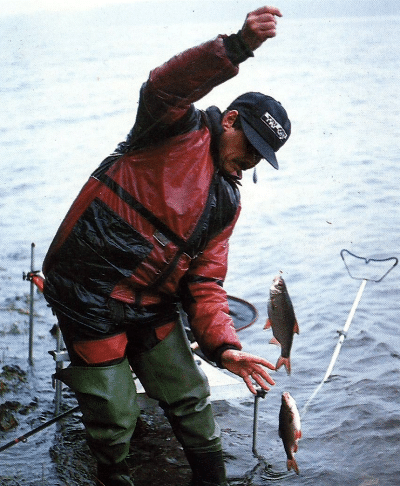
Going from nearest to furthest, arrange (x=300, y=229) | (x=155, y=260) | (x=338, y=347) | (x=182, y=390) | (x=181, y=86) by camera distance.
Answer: (x=181, y=86) < (x=155, y=260) < (x=182, y=390) < (x=338, y=347) < (x=300, y=229)

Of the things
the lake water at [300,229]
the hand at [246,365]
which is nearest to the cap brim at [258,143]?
the hand at [246,365]

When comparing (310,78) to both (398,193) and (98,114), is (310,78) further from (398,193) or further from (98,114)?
(398,193)

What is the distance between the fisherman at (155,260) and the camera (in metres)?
3.53

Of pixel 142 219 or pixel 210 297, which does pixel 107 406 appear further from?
pixel 142 219

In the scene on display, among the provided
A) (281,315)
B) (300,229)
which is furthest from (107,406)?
(300,229)

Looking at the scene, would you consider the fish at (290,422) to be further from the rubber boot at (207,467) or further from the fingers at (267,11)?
the fingers at (267,11)

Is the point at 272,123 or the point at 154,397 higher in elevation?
the point at 272,123

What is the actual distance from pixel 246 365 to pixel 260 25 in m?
1.67

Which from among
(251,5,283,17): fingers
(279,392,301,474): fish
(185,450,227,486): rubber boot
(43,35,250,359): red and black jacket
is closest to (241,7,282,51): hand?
(251,5,283,17): fingers

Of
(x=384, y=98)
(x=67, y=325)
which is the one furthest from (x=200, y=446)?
(x=384, y=98)

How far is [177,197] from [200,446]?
1412mm

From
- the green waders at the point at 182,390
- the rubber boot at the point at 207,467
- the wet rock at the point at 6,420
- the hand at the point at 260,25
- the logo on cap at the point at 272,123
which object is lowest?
the wet rock at the point at 6,420

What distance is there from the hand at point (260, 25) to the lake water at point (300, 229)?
298cm

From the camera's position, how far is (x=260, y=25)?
297cm
